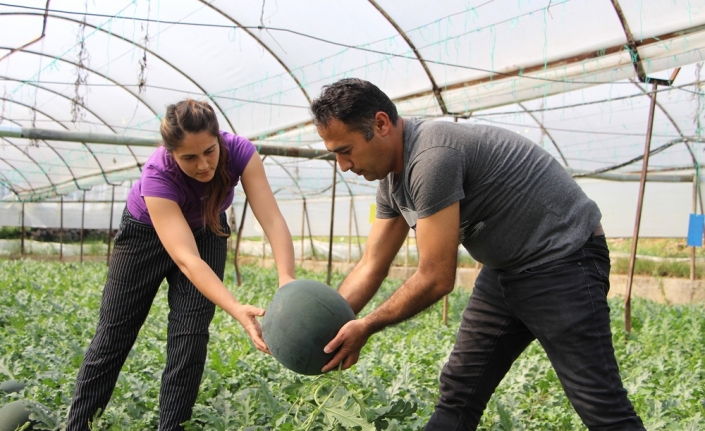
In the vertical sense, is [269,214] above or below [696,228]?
above

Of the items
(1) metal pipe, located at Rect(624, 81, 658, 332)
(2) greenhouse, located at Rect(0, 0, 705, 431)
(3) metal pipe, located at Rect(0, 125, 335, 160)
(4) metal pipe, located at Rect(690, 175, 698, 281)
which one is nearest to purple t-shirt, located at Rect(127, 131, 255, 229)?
(2) greenhouse, located at Rect(0, 0, 705, 431)

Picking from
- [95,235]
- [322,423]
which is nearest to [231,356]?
[322,423]

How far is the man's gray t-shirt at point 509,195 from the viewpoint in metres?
2.69

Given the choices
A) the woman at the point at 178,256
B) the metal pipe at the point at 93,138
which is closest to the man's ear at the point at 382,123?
the woman at the point at 178,256

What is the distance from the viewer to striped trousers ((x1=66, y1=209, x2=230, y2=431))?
3371 millimetres

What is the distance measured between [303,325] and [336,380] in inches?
19.0

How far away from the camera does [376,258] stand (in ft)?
10.7

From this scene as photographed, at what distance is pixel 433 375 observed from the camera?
16.3 ft

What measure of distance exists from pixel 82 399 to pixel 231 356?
181 cm

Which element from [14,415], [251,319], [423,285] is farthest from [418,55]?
[14,415]

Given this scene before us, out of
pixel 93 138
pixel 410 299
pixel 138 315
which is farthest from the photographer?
pixel 93 138

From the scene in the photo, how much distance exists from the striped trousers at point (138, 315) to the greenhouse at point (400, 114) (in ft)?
0.85

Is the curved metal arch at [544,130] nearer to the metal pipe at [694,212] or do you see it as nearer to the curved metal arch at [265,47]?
the metal pipe at [694,212]

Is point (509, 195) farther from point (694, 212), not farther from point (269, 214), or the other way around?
point (694, 212)
